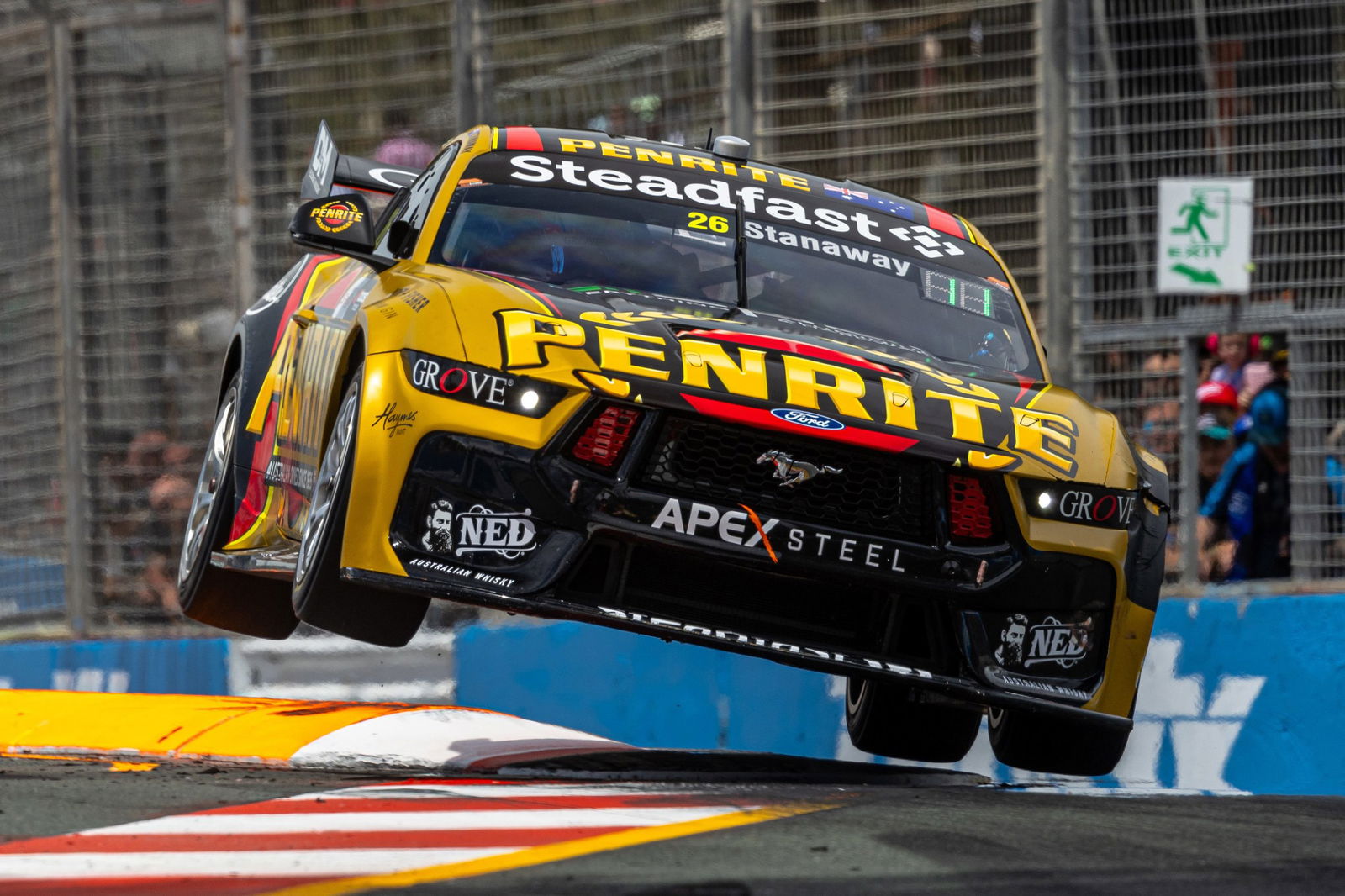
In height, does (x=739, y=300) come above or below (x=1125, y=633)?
above

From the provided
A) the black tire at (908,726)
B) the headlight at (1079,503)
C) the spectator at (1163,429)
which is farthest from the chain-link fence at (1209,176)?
the headlight at (1079,503)

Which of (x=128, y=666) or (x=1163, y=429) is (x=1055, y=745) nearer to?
(x=1163, y=429)

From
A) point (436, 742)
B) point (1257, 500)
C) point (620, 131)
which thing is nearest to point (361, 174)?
point (436, 742)

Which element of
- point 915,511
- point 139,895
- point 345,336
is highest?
point 345,336

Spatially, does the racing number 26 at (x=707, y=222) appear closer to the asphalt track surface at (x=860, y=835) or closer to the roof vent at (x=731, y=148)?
the roof vent at (x=731, y=148)

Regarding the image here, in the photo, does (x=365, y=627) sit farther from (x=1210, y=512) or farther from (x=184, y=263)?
(x=184, y=263)

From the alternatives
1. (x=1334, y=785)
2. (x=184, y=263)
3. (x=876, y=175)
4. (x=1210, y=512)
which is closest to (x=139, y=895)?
(x=1334, y=785)

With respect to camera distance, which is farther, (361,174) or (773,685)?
(773,685)

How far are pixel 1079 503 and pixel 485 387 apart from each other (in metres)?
1.69

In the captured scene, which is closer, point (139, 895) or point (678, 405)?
point (139, 895)

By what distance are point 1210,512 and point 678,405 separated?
440cm

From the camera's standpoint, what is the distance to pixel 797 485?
5469 mm

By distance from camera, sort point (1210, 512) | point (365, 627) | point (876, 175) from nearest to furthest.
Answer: point (365, 627) < point (1210, 512) < point (876, 175)

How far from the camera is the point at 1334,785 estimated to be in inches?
305
